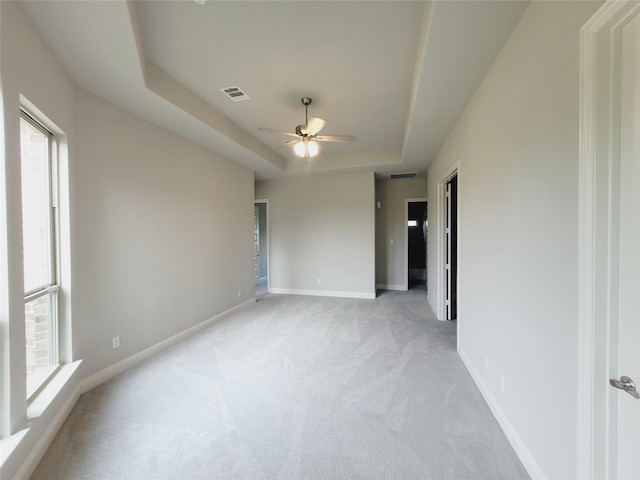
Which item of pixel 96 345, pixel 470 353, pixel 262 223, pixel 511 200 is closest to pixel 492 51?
pixel 511 200

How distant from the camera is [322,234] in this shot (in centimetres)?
575

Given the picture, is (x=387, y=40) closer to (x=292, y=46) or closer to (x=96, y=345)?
(x=292, y=46)

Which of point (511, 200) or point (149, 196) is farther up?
point (149, 196)

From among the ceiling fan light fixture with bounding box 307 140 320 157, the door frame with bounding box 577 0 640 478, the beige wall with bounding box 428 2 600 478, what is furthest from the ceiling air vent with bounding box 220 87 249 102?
the door frame with bounding box 577 0 640 478

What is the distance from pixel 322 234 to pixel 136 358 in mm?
3889

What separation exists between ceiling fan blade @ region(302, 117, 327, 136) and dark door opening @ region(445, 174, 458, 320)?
85.6 inches

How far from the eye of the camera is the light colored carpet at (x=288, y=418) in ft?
4.97

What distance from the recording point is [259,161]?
179 inches

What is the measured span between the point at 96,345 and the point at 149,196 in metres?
1.55

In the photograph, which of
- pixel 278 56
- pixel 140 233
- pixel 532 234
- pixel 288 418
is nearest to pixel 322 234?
pixel 140 233

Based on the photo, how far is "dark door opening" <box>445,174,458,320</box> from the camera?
154 inches

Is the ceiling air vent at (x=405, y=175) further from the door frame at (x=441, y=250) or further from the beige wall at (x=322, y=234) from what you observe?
the door frame at (x=441, y=250)

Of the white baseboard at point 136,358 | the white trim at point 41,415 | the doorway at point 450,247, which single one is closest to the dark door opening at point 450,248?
the doorway at point 450,247

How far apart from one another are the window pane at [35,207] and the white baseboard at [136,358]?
38.9 inches
